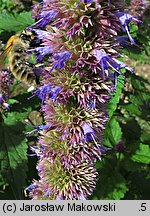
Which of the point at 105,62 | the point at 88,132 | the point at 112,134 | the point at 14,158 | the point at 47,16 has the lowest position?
the point at 112,134

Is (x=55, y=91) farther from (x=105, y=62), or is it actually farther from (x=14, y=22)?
(x=14, y=22)

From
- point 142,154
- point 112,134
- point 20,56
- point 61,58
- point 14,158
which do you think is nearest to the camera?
point 61,58

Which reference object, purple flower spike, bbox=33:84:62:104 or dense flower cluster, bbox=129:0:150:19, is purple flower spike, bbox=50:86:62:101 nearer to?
purple flower spike, bbox=33:84:62:104

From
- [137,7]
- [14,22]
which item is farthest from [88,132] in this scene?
[137,7]

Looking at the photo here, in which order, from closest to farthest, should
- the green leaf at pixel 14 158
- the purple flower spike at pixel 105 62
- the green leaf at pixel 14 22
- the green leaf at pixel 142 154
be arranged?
the purple flower spike at pixel 105 62 → the green leaf at pixel 14 158 → the green leaf at pixel 142 154 → the green leaf at pixel 14 22

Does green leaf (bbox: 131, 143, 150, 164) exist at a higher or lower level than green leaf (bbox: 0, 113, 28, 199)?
lower

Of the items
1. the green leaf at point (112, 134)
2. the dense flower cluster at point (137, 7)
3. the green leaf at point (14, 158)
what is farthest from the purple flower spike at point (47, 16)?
the dense flower cluster at point (137, 7)

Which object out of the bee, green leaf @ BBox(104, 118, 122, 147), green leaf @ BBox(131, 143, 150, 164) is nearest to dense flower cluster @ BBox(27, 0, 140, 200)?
the bee

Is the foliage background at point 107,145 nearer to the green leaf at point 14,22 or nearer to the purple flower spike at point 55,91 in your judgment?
the green leaf at point 14,22
